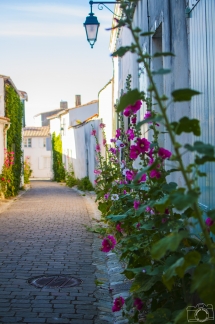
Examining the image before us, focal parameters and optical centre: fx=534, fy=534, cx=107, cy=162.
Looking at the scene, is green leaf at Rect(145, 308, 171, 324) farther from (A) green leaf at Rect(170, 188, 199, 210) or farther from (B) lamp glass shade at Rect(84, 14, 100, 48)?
(B) lamp glass shade at Rect(84, 14, 100, 48)

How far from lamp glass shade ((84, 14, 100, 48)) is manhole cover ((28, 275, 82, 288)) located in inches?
273

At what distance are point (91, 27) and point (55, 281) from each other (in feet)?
23.9

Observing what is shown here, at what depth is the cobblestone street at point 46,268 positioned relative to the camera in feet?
17.9

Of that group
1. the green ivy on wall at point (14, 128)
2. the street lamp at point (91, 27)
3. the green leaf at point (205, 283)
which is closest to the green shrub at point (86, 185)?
the green ivy on wall at point (14, 128)

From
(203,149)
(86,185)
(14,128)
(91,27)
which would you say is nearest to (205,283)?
(203,149)

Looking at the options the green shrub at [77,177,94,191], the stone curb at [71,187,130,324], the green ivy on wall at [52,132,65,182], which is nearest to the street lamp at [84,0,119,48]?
the stone curb at [71,187,130,324]

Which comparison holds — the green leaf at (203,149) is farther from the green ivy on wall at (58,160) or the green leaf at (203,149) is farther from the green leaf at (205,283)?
the green ivy on wall at (58,160)

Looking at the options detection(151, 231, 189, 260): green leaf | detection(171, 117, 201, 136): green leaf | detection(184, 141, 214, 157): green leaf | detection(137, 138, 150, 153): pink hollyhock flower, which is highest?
detection(171, 117, 201, 136): green leaf

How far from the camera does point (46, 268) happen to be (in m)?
7.68

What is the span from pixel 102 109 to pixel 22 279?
59.9 ft

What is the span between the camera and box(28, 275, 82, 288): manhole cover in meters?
6.64

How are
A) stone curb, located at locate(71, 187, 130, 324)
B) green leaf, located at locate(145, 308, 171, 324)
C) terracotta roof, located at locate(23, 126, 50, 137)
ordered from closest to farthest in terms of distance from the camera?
green leaf, located at locate(145, 308, 171, 324), stone curb, located at locate(71, 187, 130, 324), terracotta roof, located at locate(23, 126, 50, 137)

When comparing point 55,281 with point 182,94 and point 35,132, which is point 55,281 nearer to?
point 182,94

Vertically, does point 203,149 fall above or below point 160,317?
above
